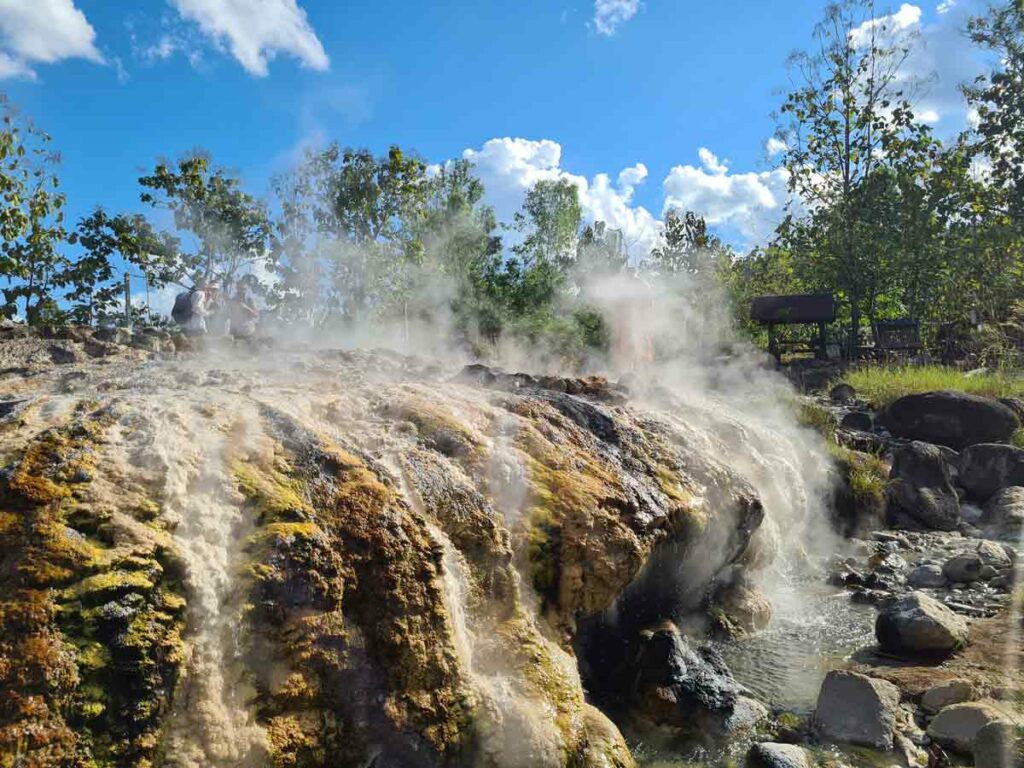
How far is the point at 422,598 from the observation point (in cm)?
292

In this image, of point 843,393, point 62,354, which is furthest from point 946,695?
point 843,393

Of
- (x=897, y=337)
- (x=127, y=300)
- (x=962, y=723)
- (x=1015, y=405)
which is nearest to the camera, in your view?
(x=962, y=723)

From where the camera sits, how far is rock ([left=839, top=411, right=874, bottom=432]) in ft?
33.8

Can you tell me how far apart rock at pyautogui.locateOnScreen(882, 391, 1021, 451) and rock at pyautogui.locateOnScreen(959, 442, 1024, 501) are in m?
0.71

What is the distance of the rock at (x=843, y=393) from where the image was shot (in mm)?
11781

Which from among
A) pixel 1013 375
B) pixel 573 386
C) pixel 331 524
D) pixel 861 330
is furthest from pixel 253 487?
pixel 861 330

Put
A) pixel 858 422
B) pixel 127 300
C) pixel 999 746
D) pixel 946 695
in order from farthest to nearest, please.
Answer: pixel 127 300 < pixel 858 422 < pixel 946 695 < pixel 999 746

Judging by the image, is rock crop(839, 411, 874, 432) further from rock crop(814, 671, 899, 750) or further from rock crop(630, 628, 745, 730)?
rock crop(630, 628, 745, 730)

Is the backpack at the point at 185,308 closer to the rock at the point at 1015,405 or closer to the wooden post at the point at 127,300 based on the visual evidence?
the wooden post at the point at 127,300

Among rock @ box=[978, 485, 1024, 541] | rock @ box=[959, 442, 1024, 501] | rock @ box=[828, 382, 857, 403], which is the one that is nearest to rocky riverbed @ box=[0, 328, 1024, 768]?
rock @ box=[978, 485, 1024, 541]

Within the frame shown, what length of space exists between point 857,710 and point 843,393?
9.00 m

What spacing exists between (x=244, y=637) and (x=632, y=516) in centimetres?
215

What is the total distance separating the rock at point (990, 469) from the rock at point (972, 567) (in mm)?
2625

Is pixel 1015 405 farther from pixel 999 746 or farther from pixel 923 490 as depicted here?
pixel 999 746
